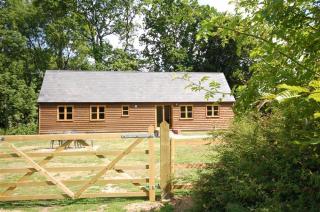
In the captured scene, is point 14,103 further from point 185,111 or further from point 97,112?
point 185,111

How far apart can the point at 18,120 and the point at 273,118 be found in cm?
3227

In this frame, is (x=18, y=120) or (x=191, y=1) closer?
(x=191, y=1)

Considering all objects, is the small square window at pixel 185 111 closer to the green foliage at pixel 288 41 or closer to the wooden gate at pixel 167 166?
the wooden gate at pixel 167 166

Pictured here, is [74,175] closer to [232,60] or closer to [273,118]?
[273,118]

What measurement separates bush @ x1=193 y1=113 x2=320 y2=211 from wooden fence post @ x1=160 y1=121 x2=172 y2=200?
1.71 meters

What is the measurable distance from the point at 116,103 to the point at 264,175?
26.2m

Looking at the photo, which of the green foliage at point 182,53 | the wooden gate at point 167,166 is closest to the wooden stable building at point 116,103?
the green foliage at point 182,53

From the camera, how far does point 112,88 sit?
102 feet

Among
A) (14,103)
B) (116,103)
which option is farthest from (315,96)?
(14,103)

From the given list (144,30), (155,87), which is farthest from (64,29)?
(155,87)

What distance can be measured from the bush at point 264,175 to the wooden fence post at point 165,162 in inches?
67.2

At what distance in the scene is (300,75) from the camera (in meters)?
2.58

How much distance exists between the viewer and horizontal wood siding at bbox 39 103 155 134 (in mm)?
29344

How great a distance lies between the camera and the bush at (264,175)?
4.11 meters
